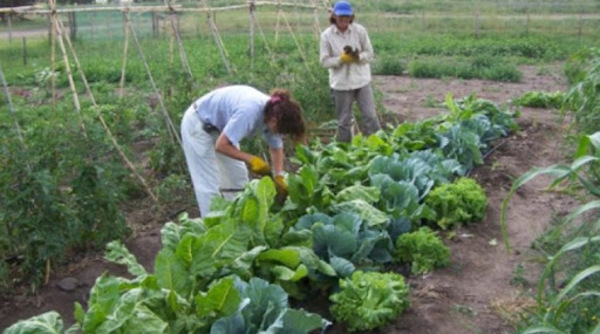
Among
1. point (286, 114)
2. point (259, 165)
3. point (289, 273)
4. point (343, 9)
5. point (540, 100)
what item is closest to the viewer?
point (289, 273)

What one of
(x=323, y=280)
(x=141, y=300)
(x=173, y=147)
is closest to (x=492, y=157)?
(x=173, y=147)

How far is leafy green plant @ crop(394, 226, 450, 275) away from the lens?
511 cm

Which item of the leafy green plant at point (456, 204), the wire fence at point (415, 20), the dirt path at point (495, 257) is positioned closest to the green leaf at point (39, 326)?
the dirt path at point (495, 257)

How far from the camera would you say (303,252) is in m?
4.59

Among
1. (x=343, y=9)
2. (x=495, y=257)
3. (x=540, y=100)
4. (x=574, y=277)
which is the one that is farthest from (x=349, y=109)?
(x=574, y=277)

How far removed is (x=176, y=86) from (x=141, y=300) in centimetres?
426

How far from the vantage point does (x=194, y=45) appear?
20.5 meters

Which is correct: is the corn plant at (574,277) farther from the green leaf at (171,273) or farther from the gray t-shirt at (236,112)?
the gray t-shirt at (236,112)

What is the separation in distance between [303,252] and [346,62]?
3798mm

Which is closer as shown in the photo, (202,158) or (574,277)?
(574,277)

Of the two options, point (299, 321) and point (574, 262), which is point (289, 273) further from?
point (574, 262)

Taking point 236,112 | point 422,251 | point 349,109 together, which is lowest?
point 422,251

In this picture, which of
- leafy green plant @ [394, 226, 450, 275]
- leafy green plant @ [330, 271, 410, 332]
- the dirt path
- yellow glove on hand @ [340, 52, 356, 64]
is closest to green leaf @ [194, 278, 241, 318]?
leafy green plant @ [330, 271, 410, 332]

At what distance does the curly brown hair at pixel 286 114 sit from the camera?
16.3ft
